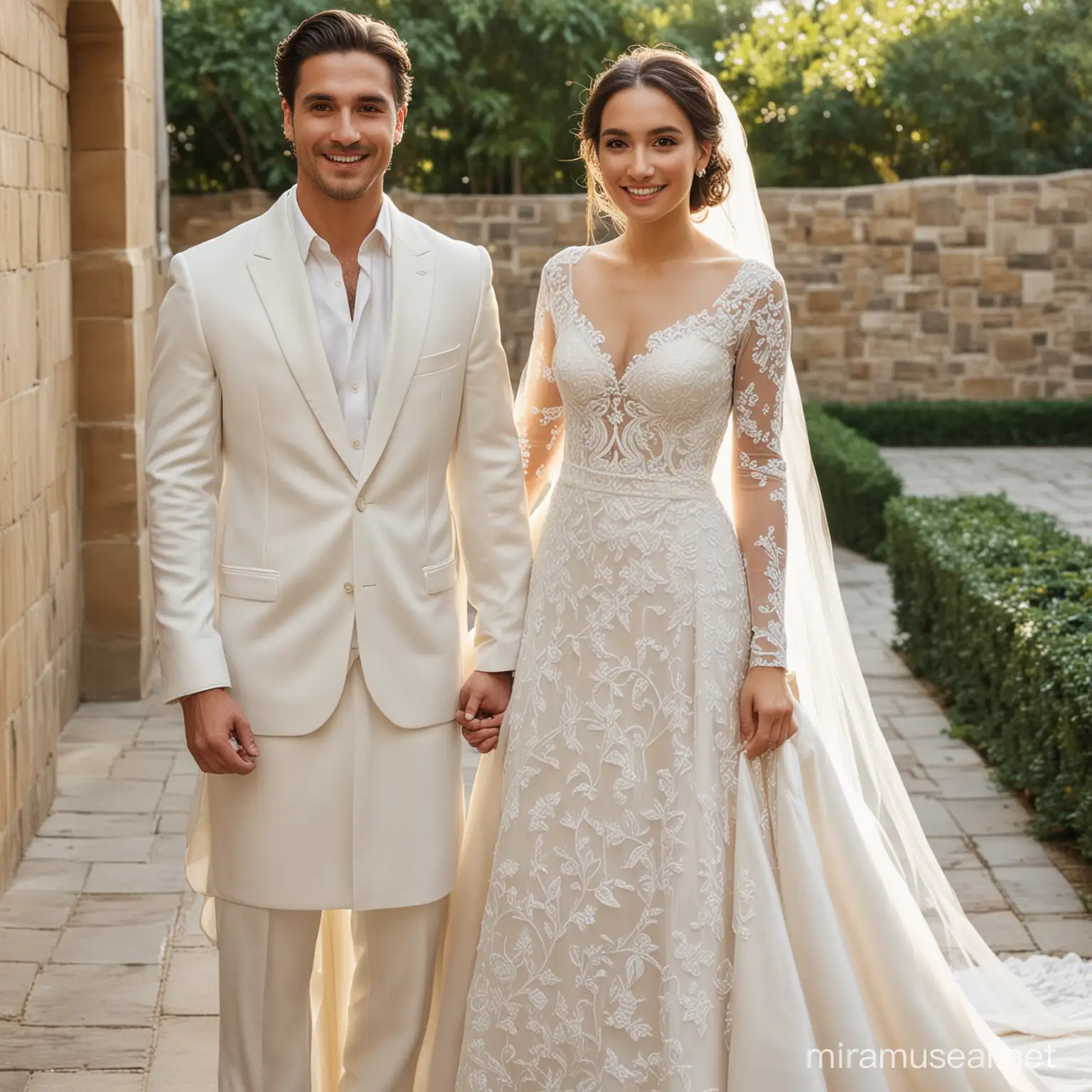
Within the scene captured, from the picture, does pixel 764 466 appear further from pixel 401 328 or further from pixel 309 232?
pixel 309 232

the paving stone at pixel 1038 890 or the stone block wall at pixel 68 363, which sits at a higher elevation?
the stone block wall at pixel 68 363

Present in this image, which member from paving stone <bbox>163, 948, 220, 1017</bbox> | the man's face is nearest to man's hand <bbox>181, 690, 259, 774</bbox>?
the man's face

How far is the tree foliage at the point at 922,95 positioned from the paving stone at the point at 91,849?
1542 cm

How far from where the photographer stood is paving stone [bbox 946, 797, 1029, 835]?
5199mm

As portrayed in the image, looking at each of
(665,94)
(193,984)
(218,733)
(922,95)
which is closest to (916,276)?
(922,95)

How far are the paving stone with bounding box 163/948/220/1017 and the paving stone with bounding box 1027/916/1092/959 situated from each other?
2.17m

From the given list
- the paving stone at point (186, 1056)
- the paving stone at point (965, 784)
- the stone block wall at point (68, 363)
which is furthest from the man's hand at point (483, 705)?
the paving stone at point (965, 784)

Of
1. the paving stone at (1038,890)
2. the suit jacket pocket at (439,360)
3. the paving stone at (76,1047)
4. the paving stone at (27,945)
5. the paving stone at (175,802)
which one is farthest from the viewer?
the paving stone at (175,802)

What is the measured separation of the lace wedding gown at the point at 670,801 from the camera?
267 cm

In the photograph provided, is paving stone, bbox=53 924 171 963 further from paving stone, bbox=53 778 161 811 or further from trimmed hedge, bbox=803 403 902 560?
trimmed hedge, bbox=803 403 902 560

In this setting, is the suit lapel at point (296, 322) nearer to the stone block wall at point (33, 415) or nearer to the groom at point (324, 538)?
the groom at point (324, 538)

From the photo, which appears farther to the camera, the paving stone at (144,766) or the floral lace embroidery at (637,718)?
the paving stone at (144,766)

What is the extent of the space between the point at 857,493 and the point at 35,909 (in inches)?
274

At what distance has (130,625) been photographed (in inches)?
266
